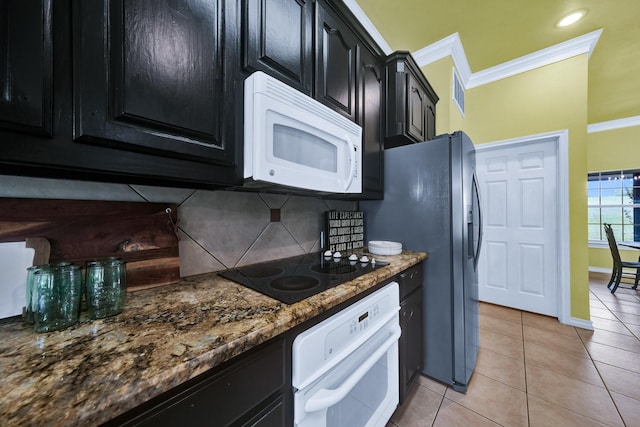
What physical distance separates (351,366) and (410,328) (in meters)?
0.70

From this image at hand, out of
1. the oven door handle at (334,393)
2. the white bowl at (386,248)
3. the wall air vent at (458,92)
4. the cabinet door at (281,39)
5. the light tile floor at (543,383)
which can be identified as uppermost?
the wall air vent at (458,92)

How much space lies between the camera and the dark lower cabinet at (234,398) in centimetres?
45

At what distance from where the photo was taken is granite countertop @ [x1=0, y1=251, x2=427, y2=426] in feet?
1.19

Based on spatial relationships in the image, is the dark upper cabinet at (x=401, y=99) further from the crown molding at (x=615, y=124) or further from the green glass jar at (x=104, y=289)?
the crown molding at (x=615, y=124)

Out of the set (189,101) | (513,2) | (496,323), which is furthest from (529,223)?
(189,101)

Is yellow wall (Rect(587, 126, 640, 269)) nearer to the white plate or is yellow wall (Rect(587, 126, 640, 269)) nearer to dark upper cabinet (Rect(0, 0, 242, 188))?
dark upper cabinet (Rect(0, 0, 242, 188))

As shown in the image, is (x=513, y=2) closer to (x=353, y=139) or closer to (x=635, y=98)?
(x=353, y=139)

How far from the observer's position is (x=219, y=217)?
1.18m

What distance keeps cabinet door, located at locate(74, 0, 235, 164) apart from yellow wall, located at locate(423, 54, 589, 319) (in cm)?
249

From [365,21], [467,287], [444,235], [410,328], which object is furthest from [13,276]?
[365,21]

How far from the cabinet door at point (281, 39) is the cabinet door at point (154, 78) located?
4.7 inches

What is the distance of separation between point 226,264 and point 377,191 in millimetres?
1156

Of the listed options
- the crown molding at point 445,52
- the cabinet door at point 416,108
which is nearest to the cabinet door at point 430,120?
the cabinet door at point 416,108

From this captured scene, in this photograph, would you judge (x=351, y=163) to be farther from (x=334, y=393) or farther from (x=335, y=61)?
(x=334, y=393)
